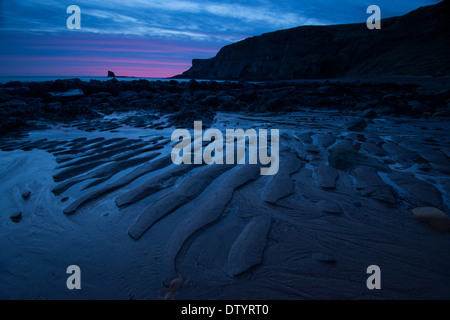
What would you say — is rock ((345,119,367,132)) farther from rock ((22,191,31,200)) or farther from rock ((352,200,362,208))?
rock ((22,191,31,200))

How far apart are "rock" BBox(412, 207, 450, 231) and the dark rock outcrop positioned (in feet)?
74.9

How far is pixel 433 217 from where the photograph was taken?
1.71 metres

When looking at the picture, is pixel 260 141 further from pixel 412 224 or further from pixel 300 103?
pixel 300 103

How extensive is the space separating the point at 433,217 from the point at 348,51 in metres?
43.2

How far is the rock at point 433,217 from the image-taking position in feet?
5.44

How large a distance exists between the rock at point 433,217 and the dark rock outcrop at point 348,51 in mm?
22823

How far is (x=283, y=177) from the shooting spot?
101 inches

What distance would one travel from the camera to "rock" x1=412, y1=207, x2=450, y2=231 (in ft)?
5.44

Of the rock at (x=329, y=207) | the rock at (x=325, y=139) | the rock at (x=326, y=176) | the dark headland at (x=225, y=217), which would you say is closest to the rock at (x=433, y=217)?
the dark headland at (x=225, y=217)

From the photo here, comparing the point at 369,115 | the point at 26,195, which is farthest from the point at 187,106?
the point at 26,195

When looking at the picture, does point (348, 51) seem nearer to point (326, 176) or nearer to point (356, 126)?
point (356, 126)

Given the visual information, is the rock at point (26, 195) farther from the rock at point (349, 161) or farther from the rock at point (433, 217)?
the rock at point (433, 217)

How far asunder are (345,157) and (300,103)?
20.8 ft

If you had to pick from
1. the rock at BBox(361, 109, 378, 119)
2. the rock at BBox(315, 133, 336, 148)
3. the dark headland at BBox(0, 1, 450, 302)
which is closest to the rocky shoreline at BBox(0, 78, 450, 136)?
the rock at BBox(361, 109, 378, 119)
